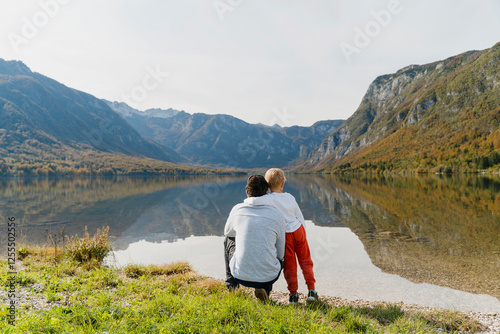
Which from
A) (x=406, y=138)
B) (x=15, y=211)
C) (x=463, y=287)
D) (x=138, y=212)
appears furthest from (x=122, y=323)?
(x=406, y=138)

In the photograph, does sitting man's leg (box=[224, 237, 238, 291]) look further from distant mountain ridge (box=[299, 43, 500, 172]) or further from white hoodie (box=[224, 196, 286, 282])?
distant mountain ridge (box=[299, 43, 500, 172])

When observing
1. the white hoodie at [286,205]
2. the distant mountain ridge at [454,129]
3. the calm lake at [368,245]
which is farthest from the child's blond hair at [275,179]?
the distant mountain ridge at [454,129]

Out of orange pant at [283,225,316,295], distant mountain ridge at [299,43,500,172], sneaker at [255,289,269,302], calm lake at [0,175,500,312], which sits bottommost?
calm lake at [0,175,500,312]

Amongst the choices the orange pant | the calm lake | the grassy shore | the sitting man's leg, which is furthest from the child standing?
the calm lake

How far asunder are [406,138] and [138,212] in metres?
196

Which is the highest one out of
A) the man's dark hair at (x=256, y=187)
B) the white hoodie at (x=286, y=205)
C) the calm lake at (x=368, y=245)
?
the man's dark hair at (x=256, y=187)

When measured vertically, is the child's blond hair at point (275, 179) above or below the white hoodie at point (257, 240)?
above

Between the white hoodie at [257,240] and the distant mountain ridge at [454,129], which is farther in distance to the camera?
the distant mountain ridge at [454,129]

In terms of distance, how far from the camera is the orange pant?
6.04 meters

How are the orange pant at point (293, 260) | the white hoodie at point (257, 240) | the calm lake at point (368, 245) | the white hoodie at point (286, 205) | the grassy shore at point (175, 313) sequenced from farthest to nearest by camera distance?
the calm lake at point (368, 245), the orange pant at point (293, 260), the white hoodie at point (286, 205), the white hoodie at point (257, 240), the grassy shore at point (175, 313)

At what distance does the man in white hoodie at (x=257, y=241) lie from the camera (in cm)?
544

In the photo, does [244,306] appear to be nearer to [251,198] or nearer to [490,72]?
[251,198]

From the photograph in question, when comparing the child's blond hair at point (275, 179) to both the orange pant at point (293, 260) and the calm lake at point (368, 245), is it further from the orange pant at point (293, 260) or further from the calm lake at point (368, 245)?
the calm lake at point (368, 245)

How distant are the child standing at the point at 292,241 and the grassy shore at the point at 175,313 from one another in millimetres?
491
